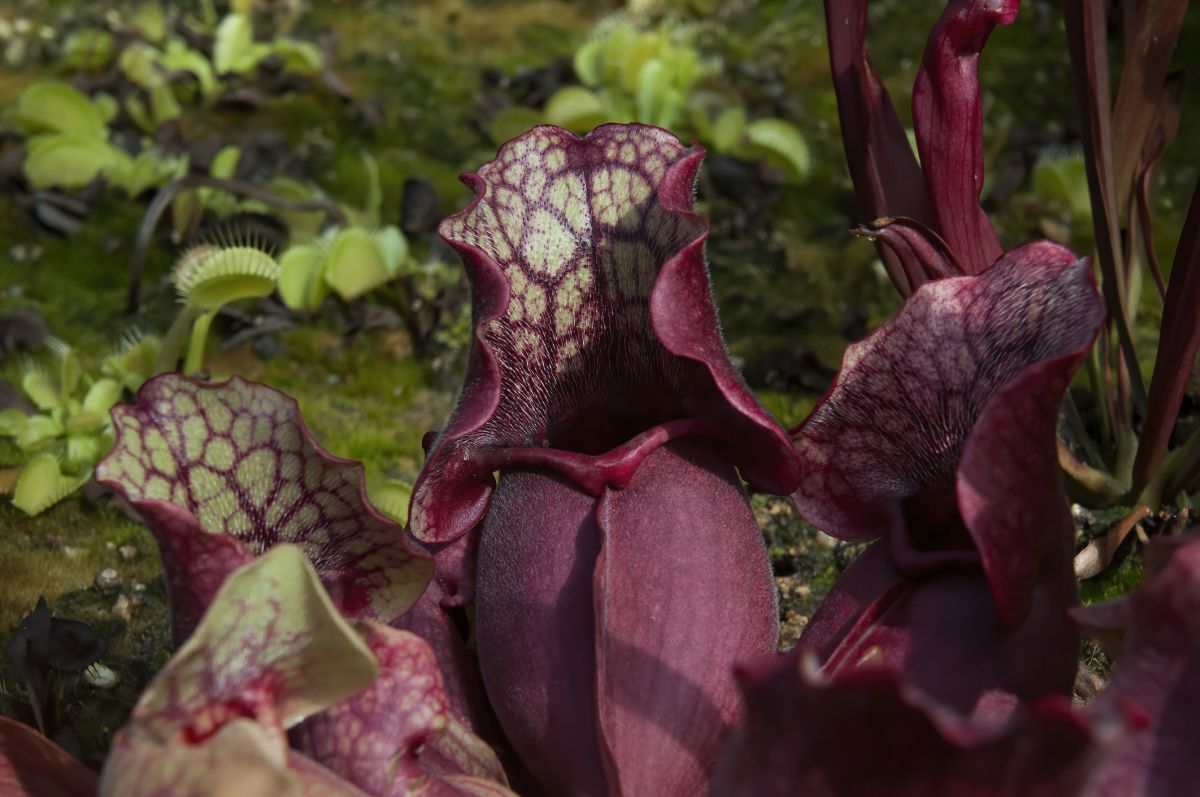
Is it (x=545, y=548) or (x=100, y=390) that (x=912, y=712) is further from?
(x=100, y=390)

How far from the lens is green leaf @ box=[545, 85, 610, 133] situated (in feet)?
9.11

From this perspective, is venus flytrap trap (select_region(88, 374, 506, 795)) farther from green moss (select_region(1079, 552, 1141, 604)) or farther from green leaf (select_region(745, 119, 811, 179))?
green leaf (select_region(745, 119, 811, 179))

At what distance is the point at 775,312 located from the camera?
2.44 metres

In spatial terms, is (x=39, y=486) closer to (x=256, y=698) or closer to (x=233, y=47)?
(x=256, y=698)

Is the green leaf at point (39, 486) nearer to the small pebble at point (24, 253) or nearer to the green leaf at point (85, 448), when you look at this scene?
the green leaf at point (85, 448)

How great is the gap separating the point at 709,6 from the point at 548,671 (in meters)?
2.96

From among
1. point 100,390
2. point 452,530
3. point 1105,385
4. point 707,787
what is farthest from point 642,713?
point 100,390

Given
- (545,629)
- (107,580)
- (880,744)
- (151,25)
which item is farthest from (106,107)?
(880,744)

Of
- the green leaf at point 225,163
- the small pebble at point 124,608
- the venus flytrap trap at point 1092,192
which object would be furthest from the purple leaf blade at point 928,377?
the green leaf at point 225,163

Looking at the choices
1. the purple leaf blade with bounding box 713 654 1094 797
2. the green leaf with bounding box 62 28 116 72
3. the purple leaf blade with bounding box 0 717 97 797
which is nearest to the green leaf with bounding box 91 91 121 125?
the green leaf with bounding box 62 28 116 72

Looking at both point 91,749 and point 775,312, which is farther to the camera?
point 775,312

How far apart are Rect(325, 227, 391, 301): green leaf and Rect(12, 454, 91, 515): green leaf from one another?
671 mm

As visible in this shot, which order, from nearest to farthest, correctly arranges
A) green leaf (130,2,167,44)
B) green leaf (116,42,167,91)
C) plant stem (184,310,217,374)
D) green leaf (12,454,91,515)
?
green leaf (12,454,91,515) → plant stem (184,310,217,374) → green leaf (116,42,167,91) → green leaf (130,2,167,44)

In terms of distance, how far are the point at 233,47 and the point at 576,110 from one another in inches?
41.3
